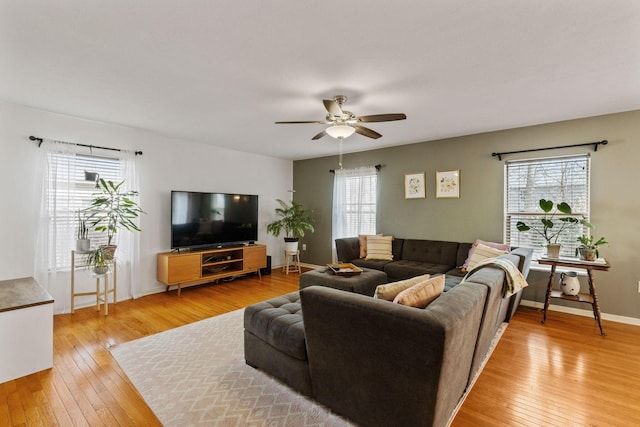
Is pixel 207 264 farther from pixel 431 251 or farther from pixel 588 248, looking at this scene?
pixel 588 248

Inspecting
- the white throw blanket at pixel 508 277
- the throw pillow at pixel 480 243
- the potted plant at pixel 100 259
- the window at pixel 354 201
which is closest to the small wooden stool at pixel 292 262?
the window at pixel 354 201

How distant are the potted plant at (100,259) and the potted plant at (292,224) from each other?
291 cm

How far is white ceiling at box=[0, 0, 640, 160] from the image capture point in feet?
5.65

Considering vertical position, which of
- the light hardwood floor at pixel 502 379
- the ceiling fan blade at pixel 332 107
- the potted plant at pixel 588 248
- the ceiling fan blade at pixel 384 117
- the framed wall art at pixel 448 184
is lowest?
the light hardwood floor at pixel 502 379

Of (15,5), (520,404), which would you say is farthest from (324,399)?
(15,5)

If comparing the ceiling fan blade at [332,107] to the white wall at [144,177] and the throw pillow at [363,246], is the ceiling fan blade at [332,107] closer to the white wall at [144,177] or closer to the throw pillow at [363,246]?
the throw pillow at [363,246]

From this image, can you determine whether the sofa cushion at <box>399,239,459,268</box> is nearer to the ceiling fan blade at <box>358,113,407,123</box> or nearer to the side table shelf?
the ceiling fan blade at <box>358,113,407,123</box>

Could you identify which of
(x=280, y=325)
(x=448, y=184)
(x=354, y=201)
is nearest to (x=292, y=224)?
(x=354, y=201)

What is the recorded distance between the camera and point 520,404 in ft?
6.54

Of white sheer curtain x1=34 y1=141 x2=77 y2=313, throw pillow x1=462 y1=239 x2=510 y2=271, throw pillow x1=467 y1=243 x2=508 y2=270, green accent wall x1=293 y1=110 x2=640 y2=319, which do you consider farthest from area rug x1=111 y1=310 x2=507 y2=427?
green accent wall x1=293 y1=110 x2=640 y2=319

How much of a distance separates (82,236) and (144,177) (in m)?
1.14

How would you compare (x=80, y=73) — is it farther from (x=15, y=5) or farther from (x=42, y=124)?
(x=42, y=124)

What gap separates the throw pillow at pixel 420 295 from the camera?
166cm

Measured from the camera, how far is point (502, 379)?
7.51 feet
